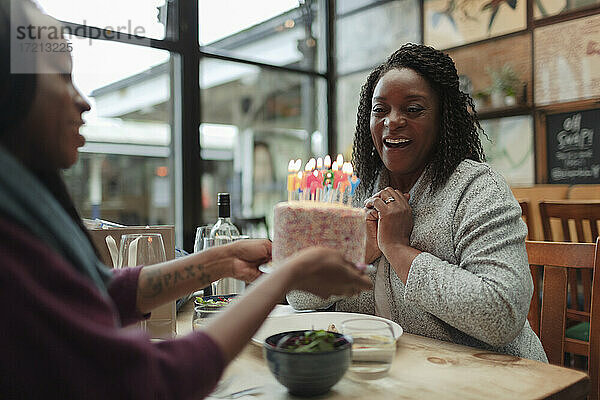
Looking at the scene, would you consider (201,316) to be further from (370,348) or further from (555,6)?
(555,6)

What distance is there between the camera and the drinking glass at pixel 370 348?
2.71 feet

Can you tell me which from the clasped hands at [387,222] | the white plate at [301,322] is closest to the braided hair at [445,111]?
the clasped hands at [387,222]

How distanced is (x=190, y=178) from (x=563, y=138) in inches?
102

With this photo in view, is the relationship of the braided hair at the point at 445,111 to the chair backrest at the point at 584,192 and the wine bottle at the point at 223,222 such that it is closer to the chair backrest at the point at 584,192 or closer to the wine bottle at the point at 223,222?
the wine bottle at the point at 223,222

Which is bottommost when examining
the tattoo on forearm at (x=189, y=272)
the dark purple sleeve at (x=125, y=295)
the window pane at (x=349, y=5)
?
the dark purple sleeve at (x=125, y=295)

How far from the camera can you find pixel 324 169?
988 mm

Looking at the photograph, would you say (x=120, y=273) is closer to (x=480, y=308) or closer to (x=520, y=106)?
(x=480, y=308)

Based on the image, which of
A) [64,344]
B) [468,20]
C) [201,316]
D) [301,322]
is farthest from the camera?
[468,20]

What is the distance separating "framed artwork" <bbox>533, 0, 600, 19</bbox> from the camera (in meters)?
3.17

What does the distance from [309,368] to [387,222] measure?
0.62 metres

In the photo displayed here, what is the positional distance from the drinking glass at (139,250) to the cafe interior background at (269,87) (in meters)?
2.06

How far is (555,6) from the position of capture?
10.8 ft

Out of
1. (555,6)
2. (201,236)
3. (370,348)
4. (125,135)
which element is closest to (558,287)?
(370,348)

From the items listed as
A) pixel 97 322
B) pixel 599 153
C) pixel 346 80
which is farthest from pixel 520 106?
pixel 97 322
